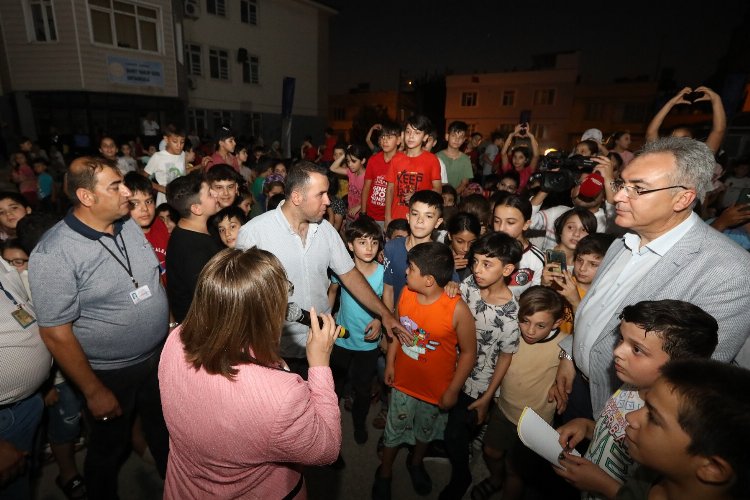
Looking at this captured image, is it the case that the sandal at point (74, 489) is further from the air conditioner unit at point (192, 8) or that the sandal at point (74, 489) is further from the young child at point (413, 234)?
the air conditioner unit at point (192, 8)

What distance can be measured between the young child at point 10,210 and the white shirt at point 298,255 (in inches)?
101

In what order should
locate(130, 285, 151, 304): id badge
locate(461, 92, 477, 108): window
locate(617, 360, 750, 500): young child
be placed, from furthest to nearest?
locate(461, 92, 477, 108): window, locate(130, 285, 151, 304): id badge, locate(617, 360, 750, 500): young child

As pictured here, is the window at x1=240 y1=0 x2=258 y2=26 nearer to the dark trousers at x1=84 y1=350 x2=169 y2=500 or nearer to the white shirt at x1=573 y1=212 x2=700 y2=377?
the dark trousers at x1=84 y1=350 x2=169 y2=500

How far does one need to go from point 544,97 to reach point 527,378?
3830cm

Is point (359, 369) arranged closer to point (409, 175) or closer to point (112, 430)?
point (112, 430)

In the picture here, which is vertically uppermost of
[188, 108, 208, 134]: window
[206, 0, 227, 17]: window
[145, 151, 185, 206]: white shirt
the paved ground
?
[206, 0, 227, 17]: window

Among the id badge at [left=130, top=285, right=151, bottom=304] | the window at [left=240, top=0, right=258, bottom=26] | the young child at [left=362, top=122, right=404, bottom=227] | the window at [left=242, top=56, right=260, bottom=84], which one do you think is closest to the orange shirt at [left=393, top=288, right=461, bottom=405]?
the id badge at [left=130, top=285, right=151, bottom=304]

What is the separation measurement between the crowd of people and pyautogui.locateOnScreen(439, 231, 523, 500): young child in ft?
0.05

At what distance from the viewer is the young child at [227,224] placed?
12.3ft

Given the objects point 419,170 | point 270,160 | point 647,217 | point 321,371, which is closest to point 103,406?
point 321,371

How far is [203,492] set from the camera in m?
1.59

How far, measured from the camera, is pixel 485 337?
2768 millimetres

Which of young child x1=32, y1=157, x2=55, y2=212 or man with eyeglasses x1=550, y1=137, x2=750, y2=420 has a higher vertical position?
man with eyeglasses x1=550, y1=137, x2=750, y2=420

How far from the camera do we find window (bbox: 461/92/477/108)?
3766cm
